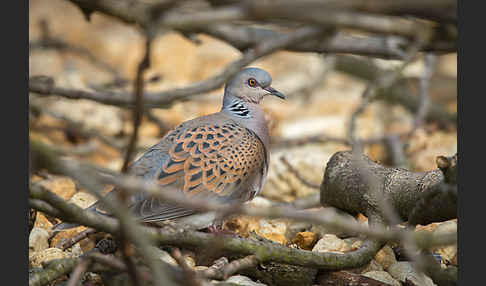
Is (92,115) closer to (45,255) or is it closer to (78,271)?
(45,255)

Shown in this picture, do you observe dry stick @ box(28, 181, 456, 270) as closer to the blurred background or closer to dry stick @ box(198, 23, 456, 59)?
dry stick @ box(198, 23, 456, 59)

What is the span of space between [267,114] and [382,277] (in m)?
2.66

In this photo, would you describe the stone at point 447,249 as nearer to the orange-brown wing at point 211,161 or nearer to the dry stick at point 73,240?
the orange-brown wing at point 211,161

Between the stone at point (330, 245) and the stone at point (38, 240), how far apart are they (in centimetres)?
144

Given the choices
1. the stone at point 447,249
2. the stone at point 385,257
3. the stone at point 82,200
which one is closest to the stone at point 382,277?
the stone at point 385,257

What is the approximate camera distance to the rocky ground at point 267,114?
3.74 m

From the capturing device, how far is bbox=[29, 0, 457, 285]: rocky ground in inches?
147

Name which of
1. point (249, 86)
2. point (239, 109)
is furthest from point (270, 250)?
point (249, 86)

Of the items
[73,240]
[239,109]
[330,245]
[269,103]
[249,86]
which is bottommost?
[269,103]

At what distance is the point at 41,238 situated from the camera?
362 cm

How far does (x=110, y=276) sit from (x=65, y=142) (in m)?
4.25

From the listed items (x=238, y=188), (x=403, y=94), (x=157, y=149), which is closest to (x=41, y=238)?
(x=157, y=149)

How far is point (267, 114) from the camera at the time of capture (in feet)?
19.0

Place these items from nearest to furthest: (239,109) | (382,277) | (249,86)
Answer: (382,277)
(239,109)
(249,86)
